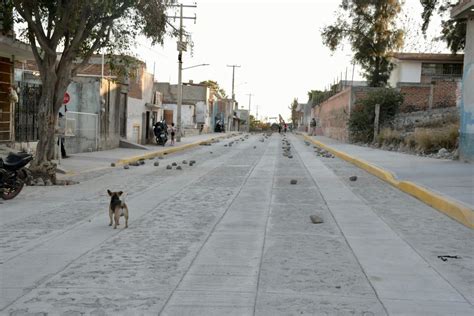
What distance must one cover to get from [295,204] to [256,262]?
4.77 meters

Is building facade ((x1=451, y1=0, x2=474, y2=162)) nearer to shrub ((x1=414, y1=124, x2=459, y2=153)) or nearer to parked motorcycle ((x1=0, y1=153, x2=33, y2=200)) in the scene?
shrub ((x1=414, y1=124, x2=459, y2=153))

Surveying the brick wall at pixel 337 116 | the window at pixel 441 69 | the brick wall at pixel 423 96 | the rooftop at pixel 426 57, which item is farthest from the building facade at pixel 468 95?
the window at pixel 441 69

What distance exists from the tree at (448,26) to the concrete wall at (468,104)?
23.3 meters

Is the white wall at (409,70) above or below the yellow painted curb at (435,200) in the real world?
above

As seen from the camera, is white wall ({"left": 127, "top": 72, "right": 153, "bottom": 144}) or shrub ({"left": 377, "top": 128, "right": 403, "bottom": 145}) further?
white wall ({"left": 127, "top": 72, "right": 153, "bottom": 144})

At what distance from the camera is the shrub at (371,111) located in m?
34.6

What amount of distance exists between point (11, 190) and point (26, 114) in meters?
11.3

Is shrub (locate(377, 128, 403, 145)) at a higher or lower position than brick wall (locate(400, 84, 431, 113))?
lower

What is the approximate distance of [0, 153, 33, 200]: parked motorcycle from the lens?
11141mm

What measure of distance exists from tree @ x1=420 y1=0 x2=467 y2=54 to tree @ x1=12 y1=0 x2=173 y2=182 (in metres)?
30.1

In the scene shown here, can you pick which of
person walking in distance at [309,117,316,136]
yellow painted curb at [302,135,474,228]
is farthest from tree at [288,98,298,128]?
yellow painted curb at [302,135,474,228]

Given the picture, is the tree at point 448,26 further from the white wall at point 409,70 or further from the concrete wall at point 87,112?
the concrete wall at point 87,112

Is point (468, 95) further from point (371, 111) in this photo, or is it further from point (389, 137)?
point (371, 111)

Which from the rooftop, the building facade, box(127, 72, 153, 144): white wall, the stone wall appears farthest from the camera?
the rooftop
